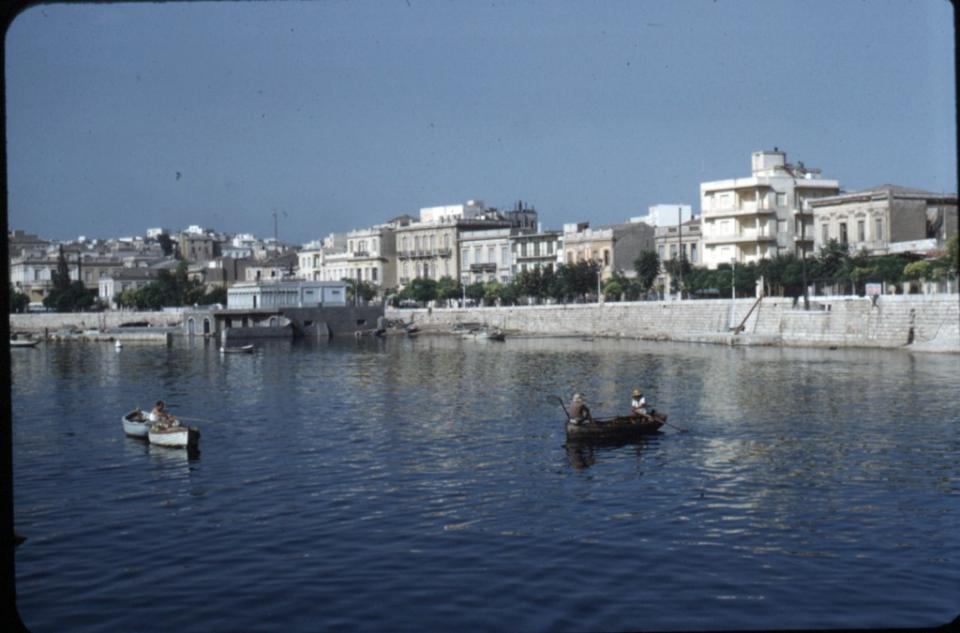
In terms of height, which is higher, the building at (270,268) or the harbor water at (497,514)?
the building at (270,268)

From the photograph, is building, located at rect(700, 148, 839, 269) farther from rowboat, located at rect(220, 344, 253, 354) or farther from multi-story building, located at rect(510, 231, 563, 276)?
rowboat, located at rect(220, 344, 253, 354)

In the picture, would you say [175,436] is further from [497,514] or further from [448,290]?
A: [448,290]

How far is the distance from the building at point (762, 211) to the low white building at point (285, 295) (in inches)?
1402

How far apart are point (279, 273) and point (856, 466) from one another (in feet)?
343

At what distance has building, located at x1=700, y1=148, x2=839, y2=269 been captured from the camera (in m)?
75.1

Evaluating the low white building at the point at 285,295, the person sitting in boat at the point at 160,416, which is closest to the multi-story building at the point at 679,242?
the low white building at the point at 285,295

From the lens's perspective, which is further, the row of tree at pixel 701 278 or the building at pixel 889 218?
the building at pixel 889 218

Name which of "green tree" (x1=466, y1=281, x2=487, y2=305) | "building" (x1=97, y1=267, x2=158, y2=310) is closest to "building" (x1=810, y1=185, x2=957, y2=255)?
"green tree" (x1=466, y1=281, x2=487, y2=305)

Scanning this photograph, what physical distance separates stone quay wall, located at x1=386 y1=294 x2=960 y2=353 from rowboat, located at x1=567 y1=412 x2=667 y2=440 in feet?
84.5

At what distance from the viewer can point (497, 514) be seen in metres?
19.0

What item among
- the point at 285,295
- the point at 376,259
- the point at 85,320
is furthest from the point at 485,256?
the point at 85,320

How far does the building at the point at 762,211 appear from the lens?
75.1 meters

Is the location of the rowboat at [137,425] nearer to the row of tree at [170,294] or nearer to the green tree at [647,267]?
the green tree at [647,267]

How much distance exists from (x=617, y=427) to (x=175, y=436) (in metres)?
10.00
